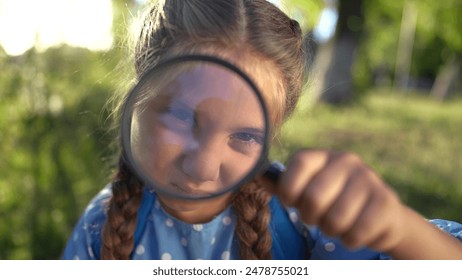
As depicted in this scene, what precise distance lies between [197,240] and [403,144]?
24.0ft

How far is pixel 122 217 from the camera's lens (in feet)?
6.56

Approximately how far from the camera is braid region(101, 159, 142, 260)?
198cm

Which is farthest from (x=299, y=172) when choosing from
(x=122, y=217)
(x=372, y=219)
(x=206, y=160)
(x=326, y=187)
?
(x=122, y=217)

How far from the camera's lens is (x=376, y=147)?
8.52m

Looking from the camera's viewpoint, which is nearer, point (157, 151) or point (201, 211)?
point (157, 151)

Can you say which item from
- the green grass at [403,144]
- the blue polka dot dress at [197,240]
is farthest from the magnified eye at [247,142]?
the green grass at [403,144]

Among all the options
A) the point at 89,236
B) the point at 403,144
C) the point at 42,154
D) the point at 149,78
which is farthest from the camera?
the point at 403,144

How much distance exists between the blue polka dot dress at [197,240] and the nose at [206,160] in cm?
54

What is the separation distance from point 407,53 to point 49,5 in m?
31.6

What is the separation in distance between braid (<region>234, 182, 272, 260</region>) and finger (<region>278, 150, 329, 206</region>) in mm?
735

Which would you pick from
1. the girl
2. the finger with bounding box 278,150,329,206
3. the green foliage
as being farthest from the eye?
the green foliage

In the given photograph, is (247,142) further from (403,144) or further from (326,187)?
(403,144)

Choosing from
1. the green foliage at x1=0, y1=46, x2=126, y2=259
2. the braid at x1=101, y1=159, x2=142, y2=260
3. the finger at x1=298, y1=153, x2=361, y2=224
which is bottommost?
the green foliage at x1=0, y1=46, x2=126, y2=259

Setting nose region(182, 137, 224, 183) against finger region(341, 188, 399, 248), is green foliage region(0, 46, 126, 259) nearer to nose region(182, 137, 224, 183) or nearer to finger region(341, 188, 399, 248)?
nose region(182, 137, 224, 183)
